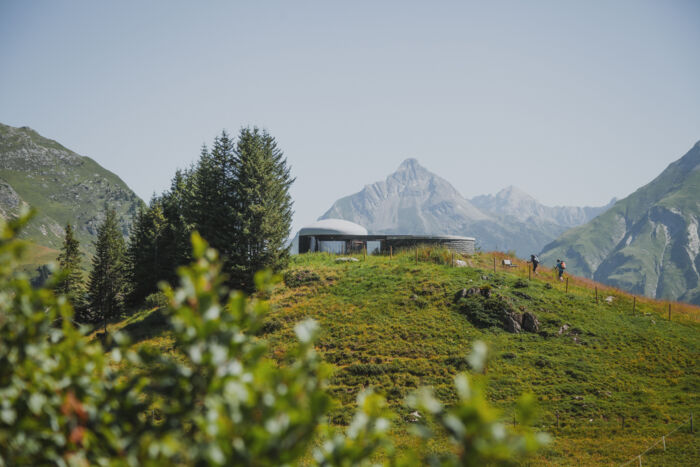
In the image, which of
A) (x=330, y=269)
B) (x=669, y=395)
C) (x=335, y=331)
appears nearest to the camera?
(x=669, y=395)

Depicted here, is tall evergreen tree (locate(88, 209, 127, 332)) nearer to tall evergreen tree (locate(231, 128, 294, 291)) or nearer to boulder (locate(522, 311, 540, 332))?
tall evergreen tree (locate(231, 128, 294, 291))

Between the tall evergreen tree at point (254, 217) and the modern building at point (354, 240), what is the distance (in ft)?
36.9

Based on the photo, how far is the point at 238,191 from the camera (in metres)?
32.1

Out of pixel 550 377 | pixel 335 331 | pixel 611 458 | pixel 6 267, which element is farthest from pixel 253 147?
pixel 6 267

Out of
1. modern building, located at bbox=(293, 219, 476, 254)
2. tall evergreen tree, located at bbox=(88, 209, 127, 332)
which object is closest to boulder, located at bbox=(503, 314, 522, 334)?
modern building, located at bbox=(293, 219, 476, 254)

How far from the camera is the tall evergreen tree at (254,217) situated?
30.8 m

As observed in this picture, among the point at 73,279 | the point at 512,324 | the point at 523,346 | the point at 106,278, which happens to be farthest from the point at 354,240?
the point at 73,279

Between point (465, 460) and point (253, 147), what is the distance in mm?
33381

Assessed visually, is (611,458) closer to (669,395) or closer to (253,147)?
(669,395)

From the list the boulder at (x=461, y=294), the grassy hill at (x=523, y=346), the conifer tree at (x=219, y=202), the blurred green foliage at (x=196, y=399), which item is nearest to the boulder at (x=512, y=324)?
the grassy hill at (x=523, y=346)

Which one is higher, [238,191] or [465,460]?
[238,191]

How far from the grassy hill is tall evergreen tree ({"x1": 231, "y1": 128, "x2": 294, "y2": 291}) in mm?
2792

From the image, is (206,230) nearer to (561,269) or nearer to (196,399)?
(561,269)

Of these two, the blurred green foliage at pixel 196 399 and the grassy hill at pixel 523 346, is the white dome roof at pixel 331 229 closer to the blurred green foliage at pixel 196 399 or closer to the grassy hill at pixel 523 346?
the grassy hill at pixel 523 346
